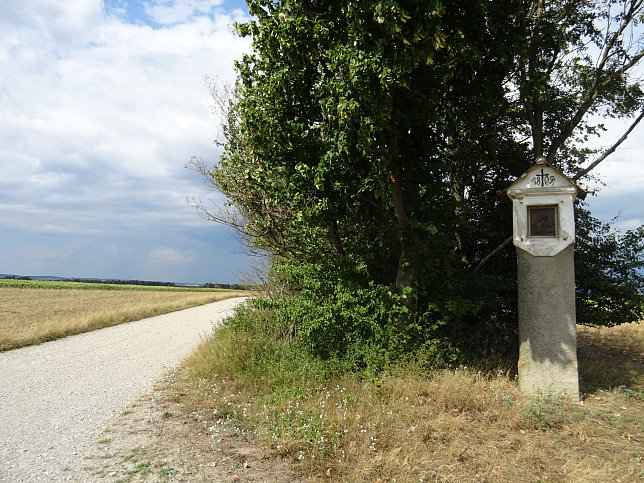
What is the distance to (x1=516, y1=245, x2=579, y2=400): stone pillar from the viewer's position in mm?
7094

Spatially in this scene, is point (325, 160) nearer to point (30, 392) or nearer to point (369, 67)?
point (369, 67)

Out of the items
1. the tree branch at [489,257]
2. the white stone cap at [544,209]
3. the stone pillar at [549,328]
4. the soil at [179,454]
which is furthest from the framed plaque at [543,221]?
the soil at [179,454]

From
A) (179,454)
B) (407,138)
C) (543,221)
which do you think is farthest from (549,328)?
(179,454)

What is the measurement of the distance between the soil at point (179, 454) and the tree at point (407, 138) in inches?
114

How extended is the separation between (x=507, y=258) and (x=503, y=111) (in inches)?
150

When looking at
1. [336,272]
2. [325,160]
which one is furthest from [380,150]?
[336,272]

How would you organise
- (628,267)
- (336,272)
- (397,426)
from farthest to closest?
(628,267)
(336,272)
(397,426)

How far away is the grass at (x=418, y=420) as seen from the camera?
468 cm

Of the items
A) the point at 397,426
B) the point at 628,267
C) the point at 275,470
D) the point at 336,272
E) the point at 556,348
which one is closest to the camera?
the point at 275,470

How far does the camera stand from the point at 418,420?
225 inches

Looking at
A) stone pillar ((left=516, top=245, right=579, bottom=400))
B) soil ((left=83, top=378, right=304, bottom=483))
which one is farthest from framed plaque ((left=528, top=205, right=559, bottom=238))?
soil ((left=83, top=378, right=304, bottom=483))

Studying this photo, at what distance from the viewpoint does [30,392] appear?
7906 millimetres

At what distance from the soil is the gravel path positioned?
29 centimetres

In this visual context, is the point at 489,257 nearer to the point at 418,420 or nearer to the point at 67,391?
the point at 418,420
